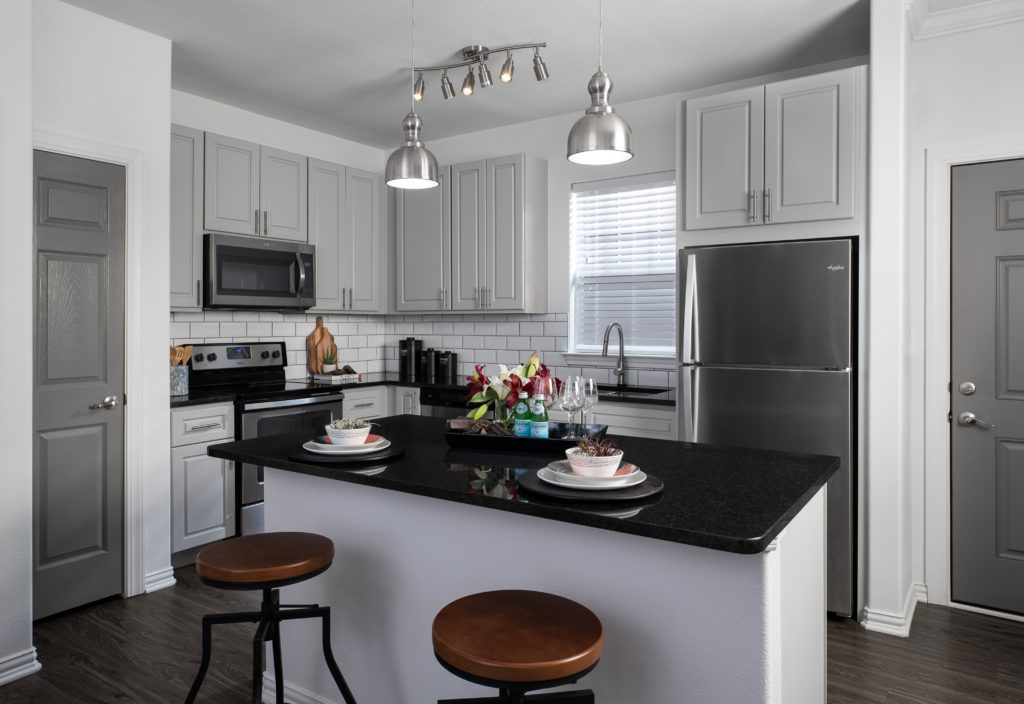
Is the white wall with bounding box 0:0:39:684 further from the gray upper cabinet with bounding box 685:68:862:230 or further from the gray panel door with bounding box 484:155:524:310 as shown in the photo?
the gray upper cabinet with bounding box 685:68:862:230

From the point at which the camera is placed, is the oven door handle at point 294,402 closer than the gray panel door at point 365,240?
Yes

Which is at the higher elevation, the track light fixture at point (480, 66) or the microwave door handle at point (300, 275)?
the track light fixture at point (480, 66)

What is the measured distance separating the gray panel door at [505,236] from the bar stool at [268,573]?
278 centimetres

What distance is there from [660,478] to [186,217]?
3.29 meters

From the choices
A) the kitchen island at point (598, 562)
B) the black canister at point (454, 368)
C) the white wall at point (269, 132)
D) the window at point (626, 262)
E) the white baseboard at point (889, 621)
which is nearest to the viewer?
the kitchen island at point (598, 562)

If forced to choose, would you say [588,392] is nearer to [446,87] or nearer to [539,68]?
[539,68]

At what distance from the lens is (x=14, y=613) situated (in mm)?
2668

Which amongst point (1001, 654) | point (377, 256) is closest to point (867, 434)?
point (1001, 654)

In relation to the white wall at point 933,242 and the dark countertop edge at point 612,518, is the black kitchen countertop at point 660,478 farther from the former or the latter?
the white wall at point 933,242

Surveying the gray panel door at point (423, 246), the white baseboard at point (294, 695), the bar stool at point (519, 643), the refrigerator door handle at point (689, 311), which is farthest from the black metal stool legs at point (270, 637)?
the gray panel door at point (423, 246)

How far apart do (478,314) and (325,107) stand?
5.81ft

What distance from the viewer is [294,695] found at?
2.45 m

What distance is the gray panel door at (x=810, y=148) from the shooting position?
3143mm

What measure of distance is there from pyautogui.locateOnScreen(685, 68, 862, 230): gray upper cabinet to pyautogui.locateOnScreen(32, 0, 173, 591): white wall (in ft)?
8.80
